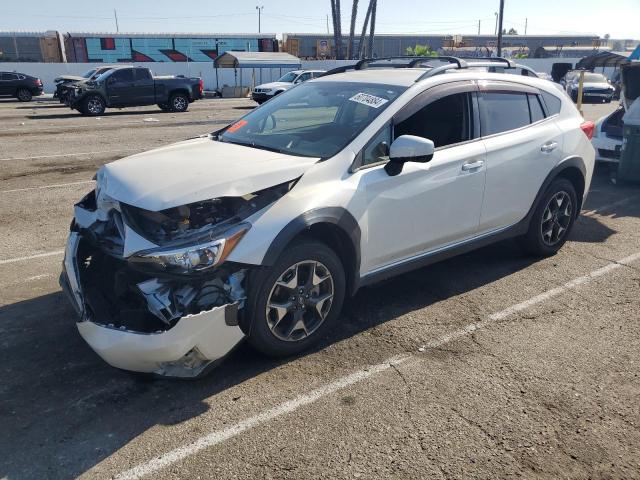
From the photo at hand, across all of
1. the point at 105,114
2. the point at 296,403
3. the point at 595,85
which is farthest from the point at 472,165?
the point at 595,85

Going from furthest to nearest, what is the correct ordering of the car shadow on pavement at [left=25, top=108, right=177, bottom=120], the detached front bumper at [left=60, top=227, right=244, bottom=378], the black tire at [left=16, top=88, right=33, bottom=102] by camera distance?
the black tire at [left=16, top=88, right=33, bottom=102]
the car shadow on pavement at [left=25, top=108, right=177, bottom=120]
the detached front bumper at [left=60, top=227, right=244, bottom=378]

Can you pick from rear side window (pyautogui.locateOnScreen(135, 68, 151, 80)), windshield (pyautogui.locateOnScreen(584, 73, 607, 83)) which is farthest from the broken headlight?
windshield (pyautogui.locateOnScreen(584, 73, 607, 83))

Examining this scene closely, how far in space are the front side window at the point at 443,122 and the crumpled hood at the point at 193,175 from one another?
902 millimetres

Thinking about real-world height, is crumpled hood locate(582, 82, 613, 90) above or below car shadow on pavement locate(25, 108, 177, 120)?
above

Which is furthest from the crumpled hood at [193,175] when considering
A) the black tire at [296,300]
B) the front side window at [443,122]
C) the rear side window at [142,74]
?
the rear side window at [142,74]

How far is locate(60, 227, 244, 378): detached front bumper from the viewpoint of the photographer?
9.91ft

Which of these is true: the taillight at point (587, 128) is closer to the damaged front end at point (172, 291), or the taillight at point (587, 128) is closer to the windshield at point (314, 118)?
the windshield at point (314, 118)

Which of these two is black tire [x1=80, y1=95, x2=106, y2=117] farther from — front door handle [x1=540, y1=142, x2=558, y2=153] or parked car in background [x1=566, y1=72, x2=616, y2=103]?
parked car in background [x1=566, y1=72, x2=616, y2=103]

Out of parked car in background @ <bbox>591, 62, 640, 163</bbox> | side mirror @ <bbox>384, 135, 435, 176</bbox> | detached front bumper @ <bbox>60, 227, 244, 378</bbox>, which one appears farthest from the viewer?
parked car in background @ <bbox>591, 62, 640, 163</bbox>

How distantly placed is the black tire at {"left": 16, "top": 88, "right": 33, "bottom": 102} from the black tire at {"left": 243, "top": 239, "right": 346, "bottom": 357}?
2884 cm

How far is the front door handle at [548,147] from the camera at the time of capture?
5.04 m

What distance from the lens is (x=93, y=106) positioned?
69.3 feet

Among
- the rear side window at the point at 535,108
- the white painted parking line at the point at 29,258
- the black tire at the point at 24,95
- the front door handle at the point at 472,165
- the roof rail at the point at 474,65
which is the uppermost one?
the roof rail at the point at 474,65

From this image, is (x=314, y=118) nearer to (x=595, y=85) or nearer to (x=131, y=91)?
(x=131, y=91)
